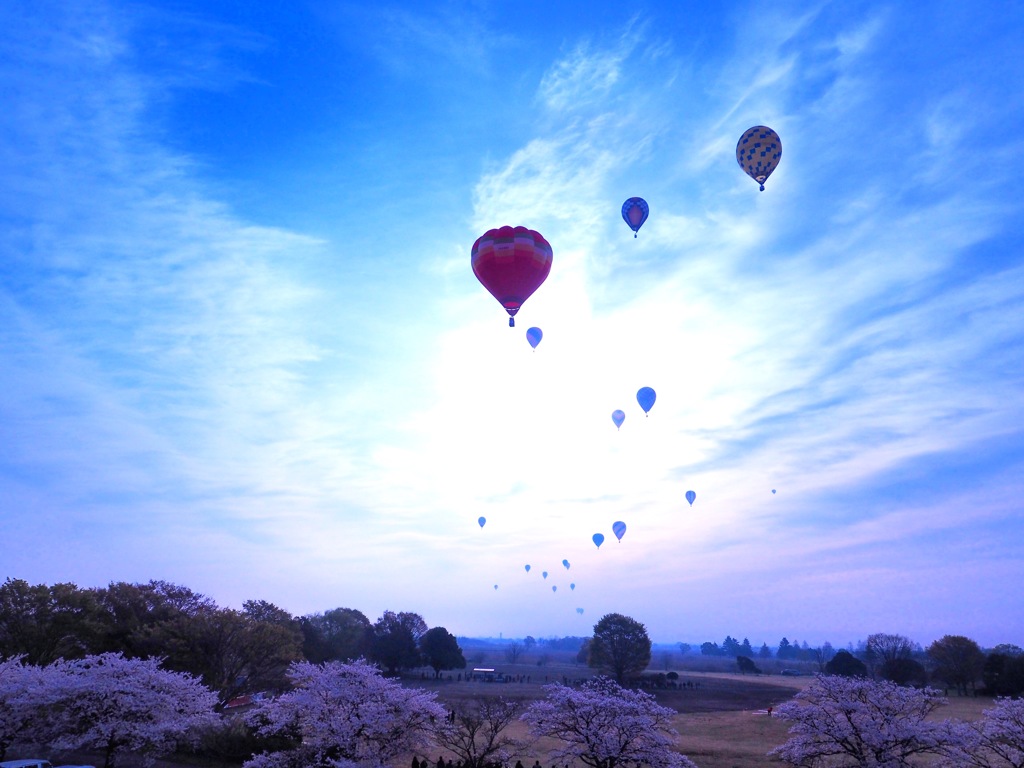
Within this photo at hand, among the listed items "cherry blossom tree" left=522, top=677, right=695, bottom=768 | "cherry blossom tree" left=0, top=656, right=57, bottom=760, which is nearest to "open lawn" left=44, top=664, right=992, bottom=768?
"cherry blossom tree" left=522, top=677, right=695, bottom=768

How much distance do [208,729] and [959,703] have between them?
7099 centimetres

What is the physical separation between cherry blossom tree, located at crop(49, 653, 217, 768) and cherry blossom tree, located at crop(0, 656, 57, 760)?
0.50 metres

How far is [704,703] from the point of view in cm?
7306

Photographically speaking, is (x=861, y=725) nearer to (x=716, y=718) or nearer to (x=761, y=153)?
(x=761, y=153)

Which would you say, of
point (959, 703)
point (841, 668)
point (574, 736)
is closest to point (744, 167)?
point (574, 736)

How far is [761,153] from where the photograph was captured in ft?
130

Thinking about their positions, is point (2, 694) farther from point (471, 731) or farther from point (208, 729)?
point (471, 731)

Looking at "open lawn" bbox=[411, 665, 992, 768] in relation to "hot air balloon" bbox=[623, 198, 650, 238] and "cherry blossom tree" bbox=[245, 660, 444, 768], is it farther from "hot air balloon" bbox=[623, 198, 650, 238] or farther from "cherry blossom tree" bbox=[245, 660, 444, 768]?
"hot air balloon" bbox=[623, 198, 650, 238]

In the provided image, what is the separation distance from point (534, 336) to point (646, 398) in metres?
8.55

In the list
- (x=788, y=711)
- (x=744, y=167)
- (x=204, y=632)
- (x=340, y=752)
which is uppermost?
(x=744, y=167)

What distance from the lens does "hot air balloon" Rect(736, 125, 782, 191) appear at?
130 ft

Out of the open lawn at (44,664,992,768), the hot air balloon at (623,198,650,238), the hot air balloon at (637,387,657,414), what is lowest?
the open lawn at (44,664,992,768)

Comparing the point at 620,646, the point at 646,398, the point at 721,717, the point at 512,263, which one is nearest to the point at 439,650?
the point at 620,646

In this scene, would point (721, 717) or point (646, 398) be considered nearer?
point (646, 398)
